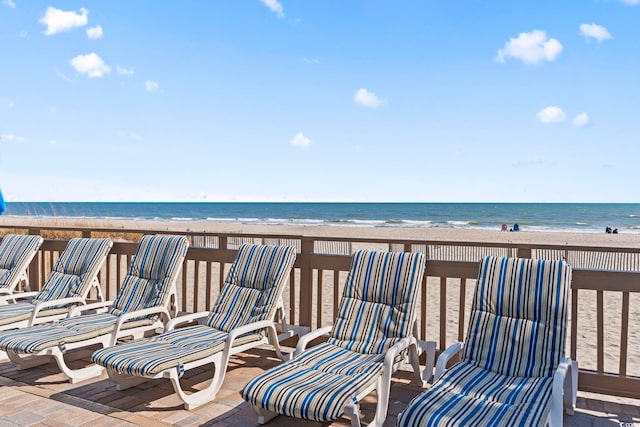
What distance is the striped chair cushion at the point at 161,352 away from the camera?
9.37 ft

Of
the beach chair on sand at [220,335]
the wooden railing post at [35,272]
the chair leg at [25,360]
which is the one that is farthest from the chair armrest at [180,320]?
the wooden railing post at [35,272]

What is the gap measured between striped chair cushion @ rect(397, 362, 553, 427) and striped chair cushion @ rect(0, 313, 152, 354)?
2.43 m

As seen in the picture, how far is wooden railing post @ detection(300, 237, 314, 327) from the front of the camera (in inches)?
164

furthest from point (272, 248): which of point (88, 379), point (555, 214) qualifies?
point (555, 214)

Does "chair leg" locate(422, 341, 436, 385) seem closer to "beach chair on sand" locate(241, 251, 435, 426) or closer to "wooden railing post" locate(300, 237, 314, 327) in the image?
"beach chair on sand" locate(241, 251, 435, 426)

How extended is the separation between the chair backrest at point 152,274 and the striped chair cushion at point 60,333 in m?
0.22

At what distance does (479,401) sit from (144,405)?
1.99m

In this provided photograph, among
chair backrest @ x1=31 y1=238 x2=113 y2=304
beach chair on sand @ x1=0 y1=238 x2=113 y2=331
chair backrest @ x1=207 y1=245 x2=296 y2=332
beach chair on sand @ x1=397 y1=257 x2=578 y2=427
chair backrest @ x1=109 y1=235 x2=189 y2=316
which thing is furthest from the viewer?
chair backrest @ x1=31 y1=238 x2=113 y2=304

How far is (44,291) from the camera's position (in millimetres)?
4742

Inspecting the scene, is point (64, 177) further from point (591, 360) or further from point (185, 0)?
point (591, 360)

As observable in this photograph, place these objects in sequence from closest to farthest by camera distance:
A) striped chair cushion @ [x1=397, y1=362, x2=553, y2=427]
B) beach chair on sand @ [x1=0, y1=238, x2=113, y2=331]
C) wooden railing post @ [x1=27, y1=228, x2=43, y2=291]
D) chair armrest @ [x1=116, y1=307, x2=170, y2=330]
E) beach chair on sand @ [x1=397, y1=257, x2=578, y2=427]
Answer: striped chair cushion @ [x1=397, y1=362, x2=553, y2=427], beach chair on sand @ [x1=397, y1=257, x2=578, y2=427], chair armrest @ [x1=116, y1=307, x2=170, y2=330], beach chair on sand @ [x1=0, y1=238, x2=113, y2=331], wooden railing post @ [x1=27, y1=228, x2=43, y2=291]

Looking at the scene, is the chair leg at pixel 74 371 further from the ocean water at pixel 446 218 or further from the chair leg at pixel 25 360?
the ocean water at pixel 446 218

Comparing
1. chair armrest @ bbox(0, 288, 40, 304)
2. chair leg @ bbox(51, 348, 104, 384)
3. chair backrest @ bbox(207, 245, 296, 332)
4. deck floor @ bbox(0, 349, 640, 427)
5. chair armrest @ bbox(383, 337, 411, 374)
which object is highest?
chair backrest @ bbox(207, 245, 296, 332)

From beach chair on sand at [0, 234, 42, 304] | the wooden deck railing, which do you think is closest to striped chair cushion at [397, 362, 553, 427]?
the wooden deck railing
